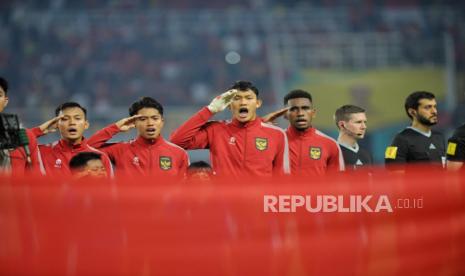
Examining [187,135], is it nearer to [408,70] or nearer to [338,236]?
[338,236]

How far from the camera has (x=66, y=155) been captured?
522 centimetres

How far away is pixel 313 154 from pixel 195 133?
88cm

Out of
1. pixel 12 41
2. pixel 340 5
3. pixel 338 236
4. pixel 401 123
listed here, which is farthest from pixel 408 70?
pixel 338 236

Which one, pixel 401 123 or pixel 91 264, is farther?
pixel 401 123

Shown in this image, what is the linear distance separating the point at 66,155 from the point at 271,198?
6.57ft

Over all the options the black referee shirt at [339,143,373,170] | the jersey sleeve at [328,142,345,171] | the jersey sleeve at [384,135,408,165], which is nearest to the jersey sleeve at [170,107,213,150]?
the jersey sleeve at [328,142,345,171]

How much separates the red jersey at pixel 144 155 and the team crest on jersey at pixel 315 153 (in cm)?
88

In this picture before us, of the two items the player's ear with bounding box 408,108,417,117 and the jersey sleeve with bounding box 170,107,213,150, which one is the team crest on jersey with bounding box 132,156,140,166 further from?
the player's ear with bounding box 408,108,417,117

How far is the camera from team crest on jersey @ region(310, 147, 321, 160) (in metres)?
5.54

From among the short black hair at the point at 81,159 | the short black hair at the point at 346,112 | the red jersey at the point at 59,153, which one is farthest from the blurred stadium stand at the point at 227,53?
the short black hair at the point at 81,159

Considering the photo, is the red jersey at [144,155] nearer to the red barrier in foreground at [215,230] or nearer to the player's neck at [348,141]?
the player's neck at [348,141]

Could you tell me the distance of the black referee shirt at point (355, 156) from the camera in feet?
19.1

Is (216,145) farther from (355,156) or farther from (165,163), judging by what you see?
(355,156)

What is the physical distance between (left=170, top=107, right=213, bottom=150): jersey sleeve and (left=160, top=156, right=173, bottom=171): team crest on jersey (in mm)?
132
